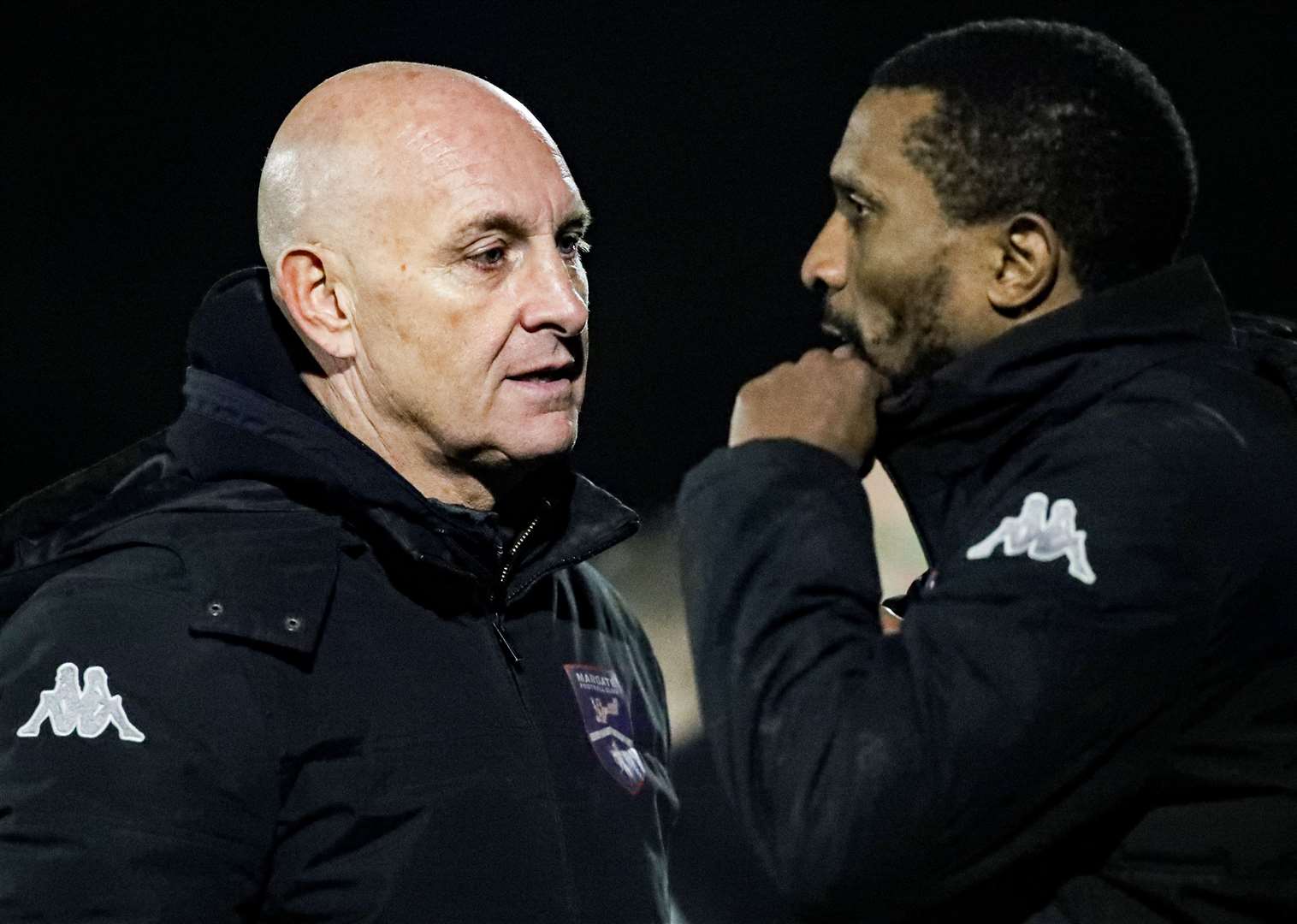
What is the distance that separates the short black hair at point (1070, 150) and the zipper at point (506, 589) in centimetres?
60

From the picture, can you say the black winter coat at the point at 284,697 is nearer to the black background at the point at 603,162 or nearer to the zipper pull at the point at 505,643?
the zipper pull at the point at 505,643

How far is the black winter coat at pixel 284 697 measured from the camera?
Result: 4.43 ft

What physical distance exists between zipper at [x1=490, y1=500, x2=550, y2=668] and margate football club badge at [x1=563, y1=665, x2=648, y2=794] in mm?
87

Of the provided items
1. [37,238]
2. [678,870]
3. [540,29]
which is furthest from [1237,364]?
[37,238]

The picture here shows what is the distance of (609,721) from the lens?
1701 millimetres

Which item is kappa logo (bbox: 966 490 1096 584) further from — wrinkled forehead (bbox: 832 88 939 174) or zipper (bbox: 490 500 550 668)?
zipper (bbox: 490 500 550 668)

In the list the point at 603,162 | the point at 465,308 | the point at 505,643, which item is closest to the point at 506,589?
the point at 505,643

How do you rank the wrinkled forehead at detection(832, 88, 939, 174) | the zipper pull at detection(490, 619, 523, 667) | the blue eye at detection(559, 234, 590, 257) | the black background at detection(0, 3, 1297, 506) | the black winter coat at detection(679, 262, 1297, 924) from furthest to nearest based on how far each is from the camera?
the black background at detection(0, 3, 1297, 506)
the blue eye at detection(559, 234, 590, 257)
the zipper pull at detection(490, 619, 523, 667)
the wrinkled forehead at detection(832, 88, 939, 174)
the black winter coat at detection(679, 262, 1297, 924)

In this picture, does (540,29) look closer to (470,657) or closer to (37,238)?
(37,238)

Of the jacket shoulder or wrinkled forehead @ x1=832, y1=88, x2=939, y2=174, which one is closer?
wrinkled forehead @ x1=832, y1=88, x2=939, y2=174

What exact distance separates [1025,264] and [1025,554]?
0.89 ft

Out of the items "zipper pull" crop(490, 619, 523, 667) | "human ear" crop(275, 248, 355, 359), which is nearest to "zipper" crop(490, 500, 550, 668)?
"zipper pull" crop(490, 619, 523, 667)

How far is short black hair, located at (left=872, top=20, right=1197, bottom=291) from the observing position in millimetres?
1242

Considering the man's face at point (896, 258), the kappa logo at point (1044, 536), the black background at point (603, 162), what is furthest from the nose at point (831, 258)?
the black background at point (603, 162)
